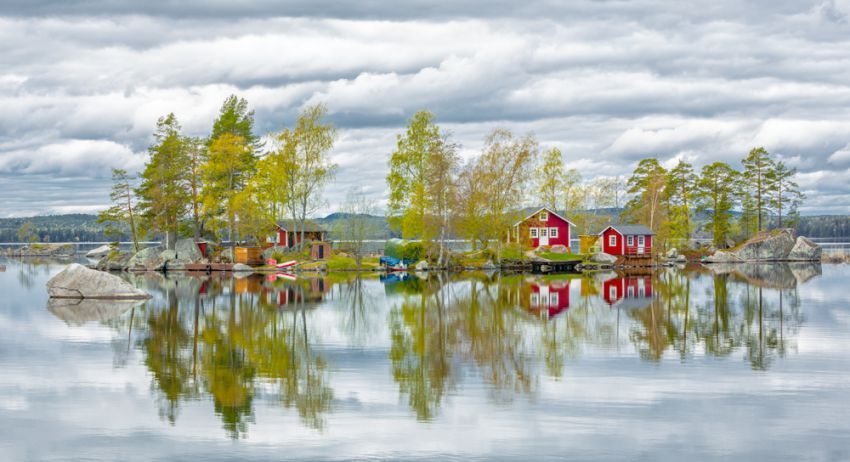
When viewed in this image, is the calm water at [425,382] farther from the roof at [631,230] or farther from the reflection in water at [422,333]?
the roof at [631,230]

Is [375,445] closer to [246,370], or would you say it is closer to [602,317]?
[246,370]

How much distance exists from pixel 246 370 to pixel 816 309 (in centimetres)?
2500

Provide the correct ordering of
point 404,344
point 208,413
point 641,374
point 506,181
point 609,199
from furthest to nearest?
1. point 609,199
2. point 506,181
3. point 404,344
4. point 641,374
5. point 208,413

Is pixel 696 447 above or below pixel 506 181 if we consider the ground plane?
below

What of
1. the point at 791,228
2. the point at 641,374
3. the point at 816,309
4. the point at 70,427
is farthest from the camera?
the point at 791,228

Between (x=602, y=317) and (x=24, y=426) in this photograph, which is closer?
(x=24, y=426)

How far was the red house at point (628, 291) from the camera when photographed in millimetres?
38281

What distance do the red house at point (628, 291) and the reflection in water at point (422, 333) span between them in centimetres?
17

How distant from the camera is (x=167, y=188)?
75.6 m

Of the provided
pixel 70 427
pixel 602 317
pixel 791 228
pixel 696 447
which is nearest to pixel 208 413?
pixel 70 427

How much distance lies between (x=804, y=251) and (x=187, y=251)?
67.1m

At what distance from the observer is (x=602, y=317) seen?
31.0 metres

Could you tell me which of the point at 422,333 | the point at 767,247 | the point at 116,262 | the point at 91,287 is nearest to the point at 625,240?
the point at 767,247

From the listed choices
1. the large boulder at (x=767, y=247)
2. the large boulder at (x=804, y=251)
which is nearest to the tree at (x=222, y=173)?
the large boulder at (x=767, y=247)
